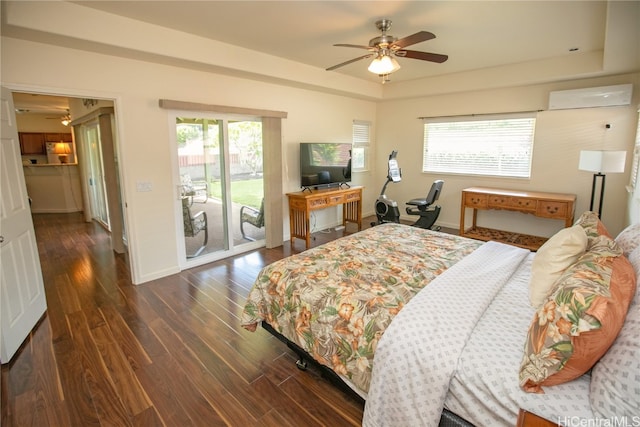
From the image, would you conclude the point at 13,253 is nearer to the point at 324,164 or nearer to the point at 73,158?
the point at 324,164

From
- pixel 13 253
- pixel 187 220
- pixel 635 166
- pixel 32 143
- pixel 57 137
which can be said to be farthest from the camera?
pixel 57 137

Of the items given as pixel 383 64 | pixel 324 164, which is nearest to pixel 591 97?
pixel 383 64

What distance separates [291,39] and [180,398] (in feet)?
11.4

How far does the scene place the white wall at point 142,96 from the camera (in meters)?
2.77

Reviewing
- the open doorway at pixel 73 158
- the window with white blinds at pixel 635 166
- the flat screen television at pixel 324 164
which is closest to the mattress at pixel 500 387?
the window with white blinds at pixel 635 166

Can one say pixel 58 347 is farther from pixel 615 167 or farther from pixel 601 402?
pixel 615 167

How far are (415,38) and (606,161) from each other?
2754 millimetres

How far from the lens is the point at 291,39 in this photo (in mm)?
3477

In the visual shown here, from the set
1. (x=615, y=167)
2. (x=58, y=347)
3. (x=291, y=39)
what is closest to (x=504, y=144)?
(x=615, y=167)

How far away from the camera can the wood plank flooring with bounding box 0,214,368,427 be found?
185 centimetres

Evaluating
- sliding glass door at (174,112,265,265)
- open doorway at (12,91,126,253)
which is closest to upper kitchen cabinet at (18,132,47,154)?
open doorway at (12,91,126,253)

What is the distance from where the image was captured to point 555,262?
1700 millimetres

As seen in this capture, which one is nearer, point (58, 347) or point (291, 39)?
point (58, 347)

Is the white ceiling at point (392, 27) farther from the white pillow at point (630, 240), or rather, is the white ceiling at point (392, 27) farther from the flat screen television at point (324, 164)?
the white pillow at point (630, 240)
